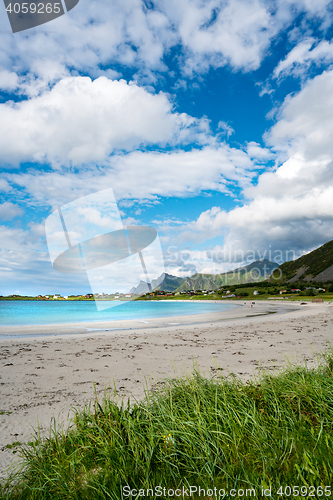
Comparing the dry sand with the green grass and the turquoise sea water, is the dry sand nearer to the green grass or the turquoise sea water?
the green grass

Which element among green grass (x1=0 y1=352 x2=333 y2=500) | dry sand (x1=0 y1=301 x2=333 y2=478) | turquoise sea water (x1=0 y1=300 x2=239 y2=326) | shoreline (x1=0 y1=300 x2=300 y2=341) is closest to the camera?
green grass (x1=0 y1=352 x2=333 y2=500)

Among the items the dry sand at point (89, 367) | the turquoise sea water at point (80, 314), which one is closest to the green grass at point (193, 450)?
the dry sand at point (89, 367)

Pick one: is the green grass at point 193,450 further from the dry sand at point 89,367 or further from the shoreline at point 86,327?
the shoreline at point 86,327

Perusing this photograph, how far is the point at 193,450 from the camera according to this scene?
3336mm

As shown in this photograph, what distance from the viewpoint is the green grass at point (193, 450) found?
281 centimetres

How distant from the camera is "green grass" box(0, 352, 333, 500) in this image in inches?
111

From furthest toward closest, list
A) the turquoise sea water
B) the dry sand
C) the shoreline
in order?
1. the turquoise sea water
2. the shoreline
3. the dry sand

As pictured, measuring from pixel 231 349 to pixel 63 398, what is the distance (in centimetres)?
982

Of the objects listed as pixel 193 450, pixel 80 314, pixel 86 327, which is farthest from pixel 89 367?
pixel 80 314

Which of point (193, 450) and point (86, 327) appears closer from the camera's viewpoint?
point (193, 450)

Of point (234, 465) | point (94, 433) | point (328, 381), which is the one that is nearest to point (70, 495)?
point (94, 433)

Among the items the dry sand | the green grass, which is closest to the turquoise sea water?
the dry sand

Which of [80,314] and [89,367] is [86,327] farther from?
[80,314]

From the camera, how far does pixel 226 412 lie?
13.5 feet
